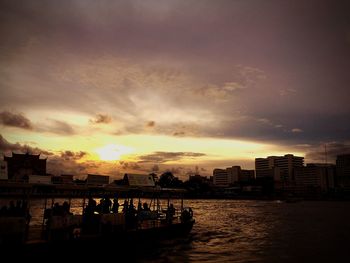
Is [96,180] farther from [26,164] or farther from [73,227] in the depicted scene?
[26,164]

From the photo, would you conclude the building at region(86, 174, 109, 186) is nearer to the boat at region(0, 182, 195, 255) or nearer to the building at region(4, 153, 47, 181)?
the boat at region(0, 182, 195, 255)

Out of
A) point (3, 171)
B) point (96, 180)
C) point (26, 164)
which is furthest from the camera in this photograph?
point (26, 164)

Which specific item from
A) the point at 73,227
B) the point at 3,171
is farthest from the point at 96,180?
the point at 3,171

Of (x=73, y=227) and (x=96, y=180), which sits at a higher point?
(x=96, y=180)

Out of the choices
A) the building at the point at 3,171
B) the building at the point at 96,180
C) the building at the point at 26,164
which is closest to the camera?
the building at the point at 3,171

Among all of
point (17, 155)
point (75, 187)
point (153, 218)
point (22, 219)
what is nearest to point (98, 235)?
point (75, 187)

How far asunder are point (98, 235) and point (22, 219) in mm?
4914

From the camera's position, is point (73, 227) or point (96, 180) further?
point (96, 180)

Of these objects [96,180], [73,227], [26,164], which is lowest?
[73,227]

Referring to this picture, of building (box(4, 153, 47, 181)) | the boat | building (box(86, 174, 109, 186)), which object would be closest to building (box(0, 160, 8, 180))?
the boat

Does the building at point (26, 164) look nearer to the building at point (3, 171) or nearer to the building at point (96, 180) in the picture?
the building at point (96, 180)

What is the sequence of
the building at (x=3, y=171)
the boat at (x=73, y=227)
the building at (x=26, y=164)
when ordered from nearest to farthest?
the boat at (x=73, y=227) < the building at (x=3, y=171) < the building at (x=26, y=164)

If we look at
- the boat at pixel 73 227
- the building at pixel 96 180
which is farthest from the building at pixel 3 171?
the building at pixel 96 180

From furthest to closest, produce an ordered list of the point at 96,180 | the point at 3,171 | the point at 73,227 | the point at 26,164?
the point at 26,164, the point at 96,180, the point at 73,227, the point at 3,171
